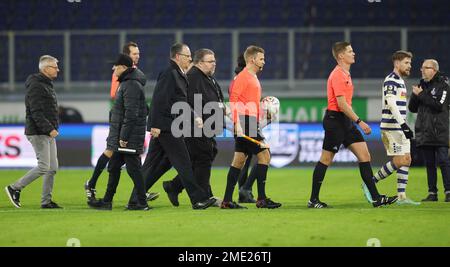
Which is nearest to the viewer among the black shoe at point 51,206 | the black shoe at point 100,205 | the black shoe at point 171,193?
the black shoe at point 100,205

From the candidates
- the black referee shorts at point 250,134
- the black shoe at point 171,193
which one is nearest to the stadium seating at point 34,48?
the black shoe at point 171,193

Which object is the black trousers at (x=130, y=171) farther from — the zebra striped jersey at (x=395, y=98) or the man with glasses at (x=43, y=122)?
the zebra striped jersey at (x=395, y=98)

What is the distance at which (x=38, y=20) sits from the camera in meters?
26.6

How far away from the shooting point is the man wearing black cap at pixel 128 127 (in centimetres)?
1209

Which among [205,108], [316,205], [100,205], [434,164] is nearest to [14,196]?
[100,205]

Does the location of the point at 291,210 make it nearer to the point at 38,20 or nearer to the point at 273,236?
the point at 273,236

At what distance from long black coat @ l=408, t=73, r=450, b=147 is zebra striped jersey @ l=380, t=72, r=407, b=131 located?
137 centimetres

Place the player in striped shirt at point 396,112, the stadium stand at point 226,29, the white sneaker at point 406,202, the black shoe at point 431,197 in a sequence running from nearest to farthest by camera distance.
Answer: the player in striped shirt at point 396,112, the white sneaker at point 406,202, the black shoe at point 431,197, the stadium stand at point 226,29

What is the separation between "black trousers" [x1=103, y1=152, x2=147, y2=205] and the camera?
1212 cm

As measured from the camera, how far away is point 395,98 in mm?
12617

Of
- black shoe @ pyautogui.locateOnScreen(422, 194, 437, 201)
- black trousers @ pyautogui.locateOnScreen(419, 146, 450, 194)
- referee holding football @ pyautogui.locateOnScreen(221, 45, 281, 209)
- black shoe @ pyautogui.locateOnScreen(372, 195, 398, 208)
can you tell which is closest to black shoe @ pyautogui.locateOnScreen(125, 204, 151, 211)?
referee holding football @ pyautogui.locateOnScreen(221, 45, 281, 209)

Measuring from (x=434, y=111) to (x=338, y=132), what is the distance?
8.27ft

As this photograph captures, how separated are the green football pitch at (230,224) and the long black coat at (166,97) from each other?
117 centimetres
